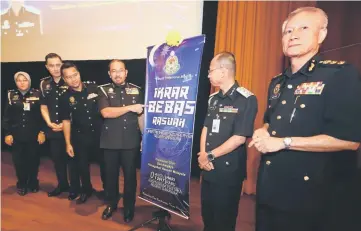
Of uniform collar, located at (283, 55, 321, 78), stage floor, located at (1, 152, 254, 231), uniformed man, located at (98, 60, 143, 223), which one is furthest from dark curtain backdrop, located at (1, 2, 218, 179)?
uniform collar, located at (283, 55, 321, 78)

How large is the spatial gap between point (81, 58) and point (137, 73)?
3.14 ft

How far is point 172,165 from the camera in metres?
1.95

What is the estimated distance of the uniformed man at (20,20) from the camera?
13.9 ft

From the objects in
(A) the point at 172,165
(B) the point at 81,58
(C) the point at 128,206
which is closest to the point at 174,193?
(A) the point at 172,165

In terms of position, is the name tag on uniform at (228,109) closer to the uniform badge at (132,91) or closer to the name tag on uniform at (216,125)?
the name tag on uniform at (216,125)

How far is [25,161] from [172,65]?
2412 millimetres

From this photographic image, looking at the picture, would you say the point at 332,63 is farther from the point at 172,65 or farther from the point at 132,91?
the point at 132,91

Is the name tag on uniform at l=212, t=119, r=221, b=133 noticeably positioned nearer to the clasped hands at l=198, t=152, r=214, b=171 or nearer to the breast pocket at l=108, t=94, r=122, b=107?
the clasped hands at l=198, t=152, r=214, b=171

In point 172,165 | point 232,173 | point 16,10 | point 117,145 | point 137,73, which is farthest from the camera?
point 16,10

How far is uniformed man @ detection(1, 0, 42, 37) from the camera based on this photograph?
4.23 meters

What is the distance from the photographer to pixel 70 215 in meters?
2.58

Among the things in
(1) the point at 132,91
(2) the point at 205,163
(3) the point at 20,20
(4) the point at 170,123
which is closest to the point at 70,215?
(1) the point at 132,91

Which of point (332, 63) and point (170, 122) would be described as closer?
point (332, 63)

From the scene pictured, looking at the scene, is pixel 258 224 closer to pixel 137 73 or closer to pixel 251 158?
pixel 251 158
